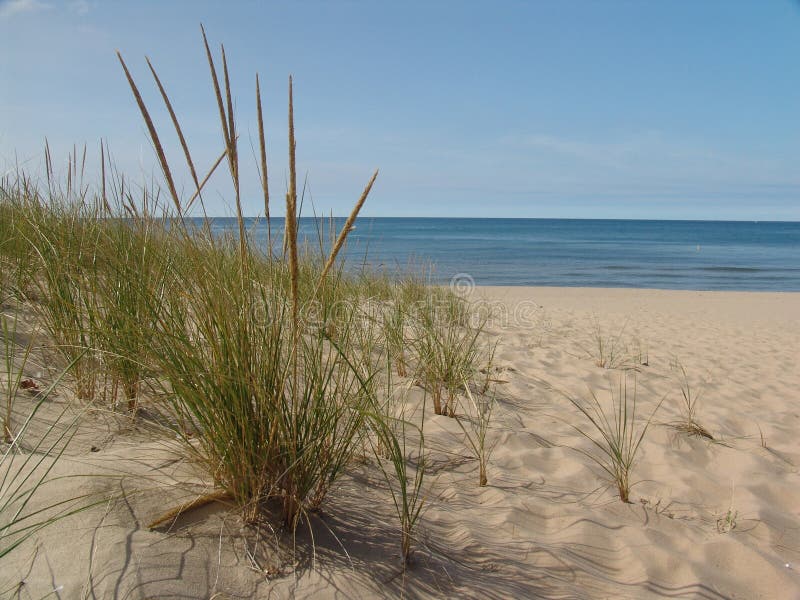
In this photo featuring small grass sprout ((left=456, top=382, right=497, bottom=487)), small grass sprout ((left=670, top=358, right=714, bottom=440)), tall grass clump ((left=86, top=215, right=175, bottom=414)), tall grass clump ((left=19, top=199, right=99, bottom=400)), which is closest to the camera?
tall grass clump ((left=86, top=215, right=175, bottom=414))

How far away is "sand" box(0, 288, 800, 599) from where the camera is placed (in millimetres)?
1349

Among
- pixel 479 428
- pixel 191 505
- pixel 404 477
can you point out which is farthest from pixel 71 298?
pixel 479 428

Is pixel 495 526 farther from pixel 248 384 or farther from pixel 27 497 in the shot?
pixel 27 497

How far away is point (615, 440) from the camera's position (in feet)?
8.72

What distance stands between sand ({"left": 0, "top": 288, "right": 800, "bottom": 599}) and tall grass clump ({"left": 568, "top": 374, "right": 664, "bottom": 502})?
0.21 feet

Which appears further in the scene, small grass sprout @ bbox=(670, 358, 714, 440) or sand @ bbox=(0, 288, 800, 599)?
small grass sprout @ bbox=(670, 358, 714, 440)

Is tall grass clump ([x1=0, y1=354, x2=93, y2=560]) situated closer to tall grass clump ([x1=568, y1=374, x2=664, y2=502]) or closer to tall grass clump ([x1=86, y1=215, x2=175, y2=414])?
tall grass clump ([x1=86, y1=215, x2=175, y2=414])

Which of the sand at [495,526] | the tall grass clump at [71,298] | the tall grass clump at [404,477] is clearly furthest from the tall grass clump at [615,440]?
the tall grass clump at [71,298]

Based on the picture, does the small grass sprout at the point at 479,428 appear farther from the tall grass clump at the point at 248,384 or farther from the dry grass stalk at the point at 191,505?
the dry grass stalk at the point at 191,505

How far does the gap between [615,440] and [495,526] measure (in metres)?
1.03

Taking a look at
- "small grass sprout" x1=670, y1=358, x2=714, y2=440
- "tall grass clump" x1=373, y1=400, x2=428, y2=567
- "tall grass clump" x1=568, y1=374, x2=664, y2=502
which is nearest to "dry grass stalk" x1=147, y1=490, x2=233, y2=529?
"tall grass clump" x1=373, y1=400, x2=428, y2=567

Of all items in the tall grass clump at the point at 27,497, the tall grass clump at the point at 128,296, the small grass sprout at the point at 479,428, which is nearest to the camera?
the tall grass clump at the point at 27,497

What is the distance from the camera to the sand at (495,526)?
1.35 metres

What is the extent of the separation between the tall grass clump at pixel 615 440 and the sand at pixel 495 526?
7 centimetres
